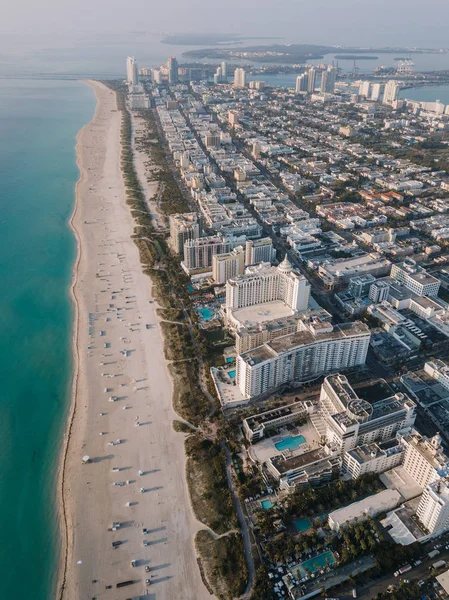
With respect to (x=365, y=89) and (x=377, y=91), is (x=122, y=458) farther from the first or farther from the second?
(x=365, y=89)

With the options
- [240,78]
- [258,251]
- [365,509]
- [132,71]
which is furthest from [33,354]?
[240,78]

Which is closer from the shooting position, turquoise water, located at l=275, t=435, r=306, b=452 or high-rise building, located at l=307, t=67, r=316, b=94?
turquoise water, located at l=275, t=435, r=306, b=452

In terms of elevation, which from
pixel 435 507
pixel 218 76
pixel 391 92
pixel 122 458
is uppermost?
pixel 218 76

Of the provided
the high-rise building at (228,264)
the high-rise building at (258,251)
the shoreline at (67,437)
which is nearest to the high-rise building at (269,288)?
the high-rise building at (228,264)

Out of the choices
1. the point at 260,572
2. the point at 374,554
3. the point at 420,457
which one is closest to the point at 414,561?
the point at 374,554

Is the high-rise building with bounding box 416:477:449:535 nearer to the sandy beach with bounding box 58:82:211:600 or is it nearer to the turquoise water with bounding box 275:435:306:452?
the turquoise water with bounding box 275:435:306:452

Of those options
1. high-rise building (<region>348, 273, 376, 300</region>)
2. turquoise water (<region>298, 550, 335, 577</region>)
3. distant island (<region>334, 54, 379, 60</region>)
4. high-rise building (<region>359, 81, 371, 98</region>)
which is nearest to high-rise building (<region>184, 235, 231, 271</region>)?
high-rise building (<region>348, 273, 376, 300</region>)

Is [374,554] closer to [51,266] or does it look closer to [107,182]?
[51,266]
